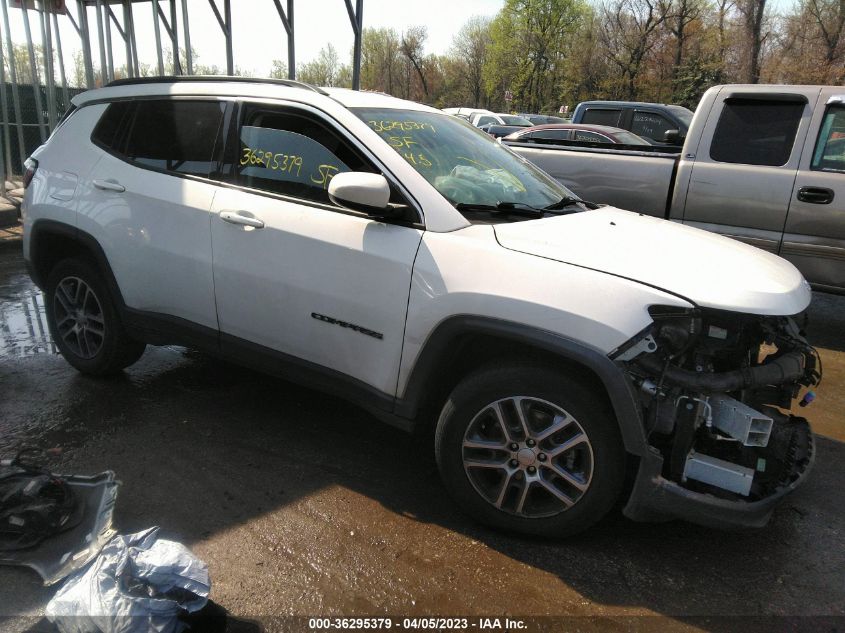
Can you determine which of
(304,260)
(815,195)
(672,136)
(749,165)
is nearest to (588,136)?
(672,136)

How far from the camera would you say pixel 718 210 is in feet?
19.3

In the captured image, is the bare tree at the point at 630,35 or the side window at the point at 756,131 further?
the bare tree at the point at 630,35

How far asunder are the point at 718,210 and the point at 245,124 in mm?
4467

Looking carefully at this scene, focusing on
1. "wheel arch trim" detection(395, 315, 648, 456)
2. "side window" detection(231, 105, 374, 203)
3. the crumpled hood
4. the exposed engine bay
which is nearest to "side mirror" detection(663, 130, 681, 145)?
the crumpled hood

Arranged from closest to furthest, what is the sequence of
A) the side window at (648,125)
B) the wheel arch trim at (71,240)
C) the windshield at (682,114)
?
the wheel arch trim at (71,240) < the windshield at (682,114) < the side window at (648,125)

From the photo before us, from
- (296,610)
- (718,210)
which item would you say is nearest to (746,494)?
(296,610)

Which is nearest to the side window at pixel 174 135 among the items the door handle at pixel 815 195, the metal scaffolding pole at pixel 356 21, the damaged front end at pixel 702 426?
the damaged front end at pixel 702 426

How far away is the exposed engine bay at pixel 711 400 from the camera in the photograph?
2.39 metres

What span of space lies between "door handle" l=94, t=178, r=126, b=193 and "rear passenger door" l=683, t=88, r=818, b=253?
4876 mm

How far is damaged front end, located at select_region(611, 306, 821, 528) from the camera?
239cm

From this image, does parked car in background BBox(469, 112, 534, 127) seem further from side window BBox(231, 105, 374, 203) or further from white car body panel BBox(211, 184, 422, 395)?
white car body panel BBox(211, 184, 422, 395)

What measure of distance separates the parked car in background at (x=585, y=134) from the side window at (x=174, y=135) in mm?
5656

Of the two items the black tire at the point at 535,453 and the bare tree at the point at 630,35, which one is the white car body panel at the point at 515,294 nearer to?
the black tire at the point at 535,453

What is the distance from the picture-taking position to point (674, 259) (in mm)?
2652
